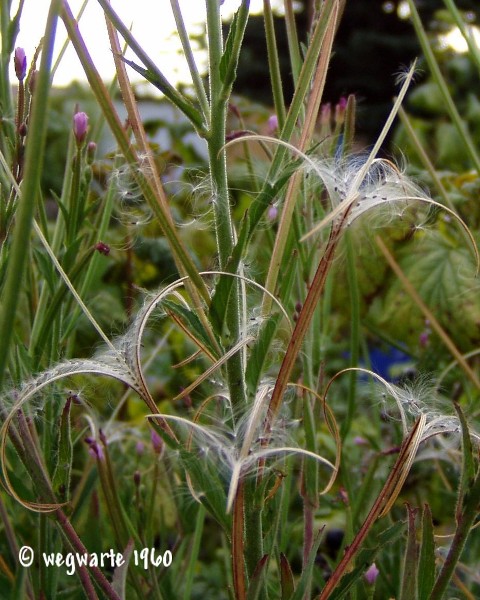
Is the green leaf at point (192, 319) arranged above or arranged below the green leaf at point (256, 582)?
above

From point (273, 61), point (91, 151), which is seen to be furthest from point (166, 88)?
point (91, 151)

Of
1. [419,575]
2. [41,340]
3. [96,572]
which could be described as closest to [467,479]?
[419,575]

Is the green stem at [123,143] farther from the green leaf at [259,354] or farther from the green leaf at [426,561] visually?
the green leaf at [426,561]

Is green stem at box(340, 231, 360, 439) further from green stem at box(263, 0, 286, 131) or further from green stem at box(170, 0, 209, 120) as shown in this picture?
green stem at box(170, 0, 209, 120)

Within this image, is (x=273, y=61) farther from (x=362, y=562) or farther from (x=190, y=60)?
(x=362, y=562)

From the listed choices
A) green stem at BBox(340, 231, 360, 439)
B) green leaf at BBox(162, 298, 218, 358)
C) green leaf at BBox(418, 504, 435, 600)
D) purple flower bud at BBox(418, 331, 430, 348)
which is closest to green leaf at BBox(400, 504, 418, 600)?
green leaf at BBox(418, 504, 435, 600)

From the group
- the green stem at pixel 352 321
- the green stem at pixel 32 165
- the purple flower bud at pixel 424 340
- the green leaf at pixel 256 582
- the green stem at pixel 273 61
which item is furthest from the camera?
the purple flower bud at pixel 424 340

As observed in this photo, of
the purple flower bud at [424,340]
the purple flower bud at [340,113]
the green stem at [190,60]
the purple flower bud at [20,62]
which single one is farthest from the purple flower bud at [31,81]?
the purple flower bud at [424,340]
